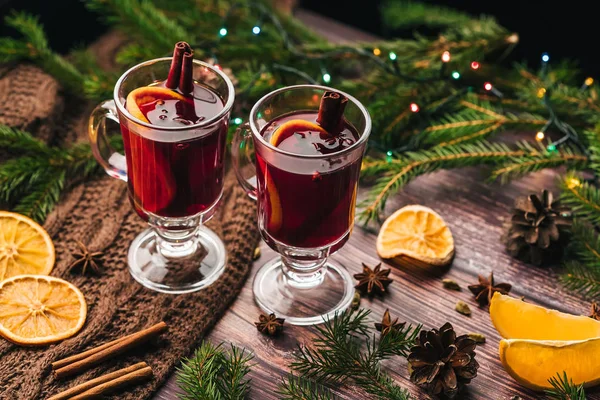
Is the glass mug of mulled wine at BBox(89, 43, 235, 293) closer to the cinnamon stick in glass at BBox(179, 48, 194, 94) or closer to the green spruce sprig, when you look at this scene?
the cinnamon stick in glass at BBox(179, 48, 194, 94)

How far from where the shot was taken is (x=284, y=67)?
2217 millimetres

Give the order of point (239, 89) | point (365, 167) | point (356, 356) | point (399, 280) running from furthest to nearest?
point (239, 89) < point (365, 167) < point (399, 280) < point (356, 356)

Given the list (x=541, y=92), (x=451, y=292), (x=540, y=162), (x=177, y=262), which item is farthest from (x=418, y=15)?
(x=177, y=262)

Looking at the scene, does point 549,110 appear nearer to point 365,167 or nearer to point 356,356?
point 365,167

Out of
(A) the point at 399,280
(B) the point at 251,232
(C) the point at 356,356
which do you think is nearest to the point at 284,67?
(B) the point at 251,232

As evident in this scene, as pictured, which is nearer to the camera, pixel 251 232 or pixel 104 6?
pixel 251 232

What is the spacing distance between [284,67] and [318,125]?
2.04 ft

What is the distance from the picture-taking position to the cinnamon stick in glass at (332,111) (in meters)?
1.58

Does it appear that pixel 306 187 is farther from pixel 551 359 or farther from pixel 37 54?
pixel 37 54

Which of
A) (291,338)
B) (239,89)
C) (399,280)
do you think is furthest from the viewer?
(239,89)

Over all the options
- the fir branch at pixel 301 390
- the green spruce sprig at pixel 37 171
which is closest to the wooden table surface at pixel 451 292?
the fir branch at pixel 301 390

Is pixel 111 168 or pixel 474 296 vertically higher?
pixel 111 168

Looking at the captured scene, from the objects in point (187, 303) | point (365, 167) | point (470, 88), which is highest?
point (470, 88)

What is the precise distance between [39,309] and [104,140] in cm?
41
